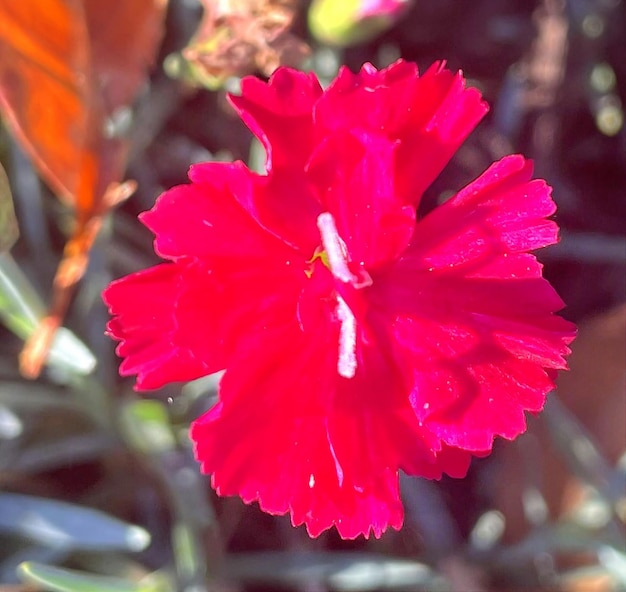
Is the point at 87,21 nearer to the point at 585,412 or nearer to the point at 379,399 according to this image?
the point at 379,399

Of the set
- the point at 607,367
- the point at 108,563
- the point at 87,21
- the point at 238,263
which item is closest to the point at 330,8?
the point at 87,21

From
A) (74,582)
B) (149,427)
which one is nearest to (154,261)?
(149,427)

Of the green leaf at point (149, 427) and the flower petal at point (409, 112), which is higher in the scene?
the flower petal at point (409, 112)

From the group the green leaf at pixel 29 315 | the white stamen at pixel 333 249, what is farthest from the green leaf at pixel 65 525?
the white stamen at pixel 333 249

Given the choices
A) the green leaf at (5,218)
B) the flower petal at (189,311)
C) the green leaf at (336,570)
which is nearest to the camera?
the flower petal at (189,311)

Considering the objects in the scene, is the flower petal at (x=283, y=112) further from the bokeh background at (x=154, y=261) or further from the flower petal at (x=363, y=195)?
the bokeh background at (x=154, y=261)

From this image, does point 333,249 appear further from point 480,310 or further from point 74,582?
point 74,582
